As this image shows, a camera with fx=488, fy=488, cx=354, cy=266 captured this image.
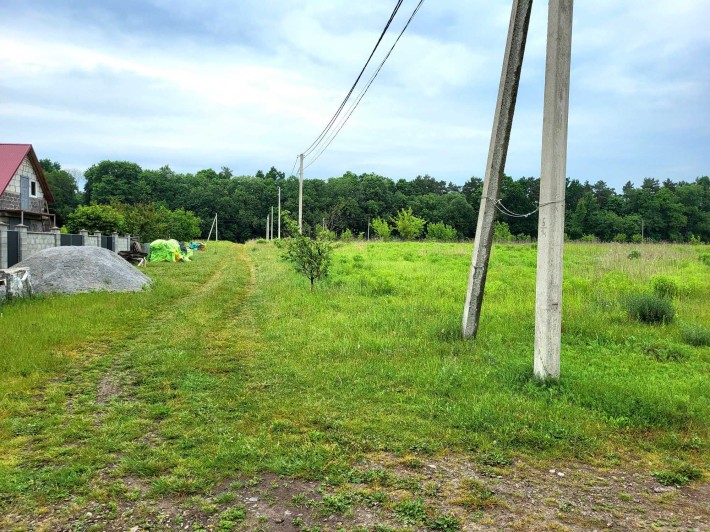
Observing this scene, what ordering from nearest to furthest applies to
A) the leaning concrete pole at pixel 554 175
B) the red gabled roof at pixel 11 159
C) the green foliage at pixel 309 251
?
1. the leaning concrete pole at pixel 554 175
2. the green foliage at pixel 309 251
3. the red gabled roof at pixel 11 159

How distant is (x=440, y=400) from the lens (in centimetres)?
504

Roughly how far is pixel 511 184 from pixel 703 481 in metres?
74.3

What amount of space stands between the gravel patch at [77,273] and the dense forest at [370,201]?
176ft

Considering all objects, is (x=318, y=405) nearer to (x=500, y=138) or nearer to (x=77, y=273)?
(x=500, y=138)

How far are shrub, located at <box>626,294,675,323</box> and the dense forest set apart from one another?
192 feet

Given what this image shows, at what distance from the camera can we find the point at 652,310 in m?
8.43

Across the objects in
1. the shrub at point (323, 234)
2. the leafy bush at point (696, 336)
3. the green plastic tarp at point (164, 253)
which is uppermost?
the shrub at point (323, 234)

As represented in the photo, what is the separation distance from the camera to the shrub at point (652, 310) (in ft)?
27.6

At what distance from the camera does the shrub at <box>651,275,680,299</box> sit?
11.2 m

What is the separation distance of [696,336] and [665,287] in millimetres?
4666

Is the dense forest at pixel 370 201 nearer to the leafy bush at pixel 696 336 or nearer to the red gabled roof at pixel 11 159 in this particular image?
the red gabled roof at pixel 11 159

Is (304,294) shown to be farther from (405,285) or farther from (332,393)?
(332,393)

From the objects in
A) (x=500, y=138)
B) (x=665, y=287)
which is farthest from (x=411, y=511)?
(x=665, y=287)

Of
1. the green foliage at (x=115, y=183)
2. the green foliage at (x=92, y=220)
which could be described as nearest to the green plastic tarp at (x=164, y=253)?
the green foliage at (x=92, y=220)
